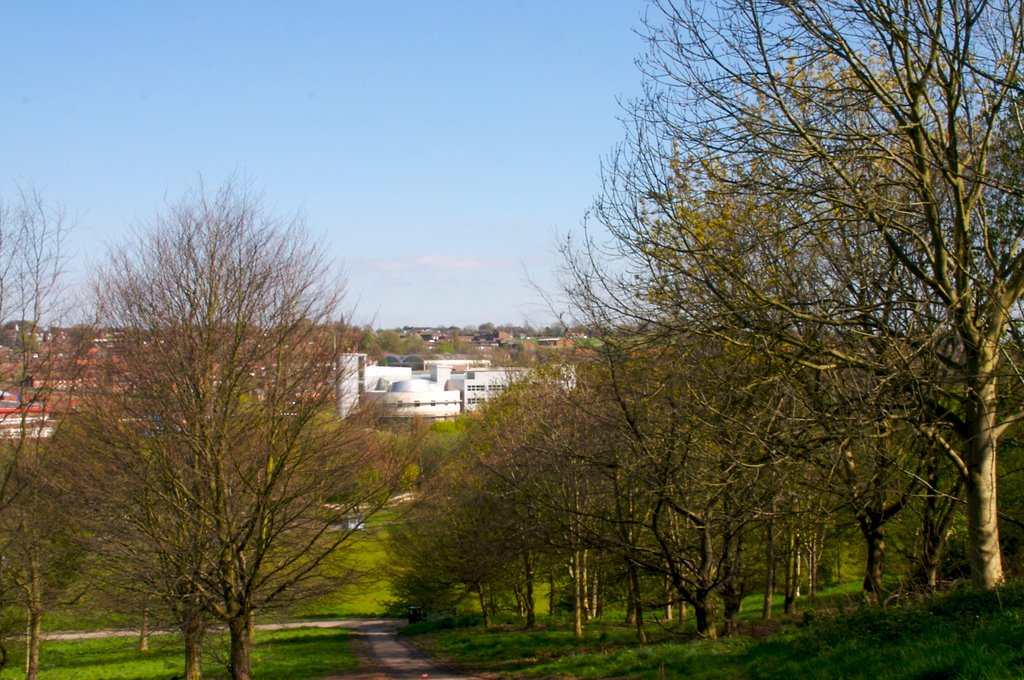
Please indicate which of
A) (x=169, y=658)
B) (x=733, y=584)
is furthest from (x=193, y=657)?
(x=169, y=658)

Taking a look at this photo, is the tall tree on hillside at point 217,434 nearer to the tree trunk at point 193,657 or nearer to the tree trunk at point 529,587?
the tree trunk at point 193,657

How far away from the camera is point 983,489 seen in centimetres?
825

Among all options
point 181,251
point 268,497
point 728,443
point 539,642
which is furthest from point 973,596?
point 539,642

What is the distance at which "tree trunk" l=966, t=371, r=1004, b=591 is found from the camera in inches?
323

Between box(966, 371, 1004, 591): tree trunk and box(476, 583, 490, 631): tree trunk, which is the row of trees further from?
box(476, 583, 490, 631): tree trunk

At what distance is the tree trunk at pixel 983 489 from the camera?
26.9 ft

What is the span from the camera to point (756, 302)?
855 cm

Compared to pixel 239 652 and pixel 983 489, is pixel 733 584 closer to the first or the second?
pixel 983 489

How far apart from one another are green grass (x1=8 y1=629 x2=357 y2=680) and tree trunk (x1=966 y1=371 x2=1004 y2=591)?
12.4 m

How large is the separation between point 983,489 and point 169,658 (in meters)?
24.9

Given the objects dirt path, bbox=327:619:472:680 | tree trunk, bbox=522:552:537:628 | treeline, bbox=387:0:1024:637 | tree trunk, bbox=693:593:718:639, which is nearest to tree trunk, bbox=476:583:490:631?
tree trunk, bbox=522:552:537:628

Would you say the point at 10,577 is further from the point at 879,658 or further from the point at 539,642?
the point at 879,658

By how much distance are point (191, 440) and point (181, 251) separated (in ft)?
9.93

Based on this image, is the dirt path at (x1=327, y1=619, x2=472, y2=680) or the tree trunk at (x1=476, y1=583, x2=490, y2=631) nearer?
the dirt path at (x1=327, y1=619, x2=472, y2=680)
